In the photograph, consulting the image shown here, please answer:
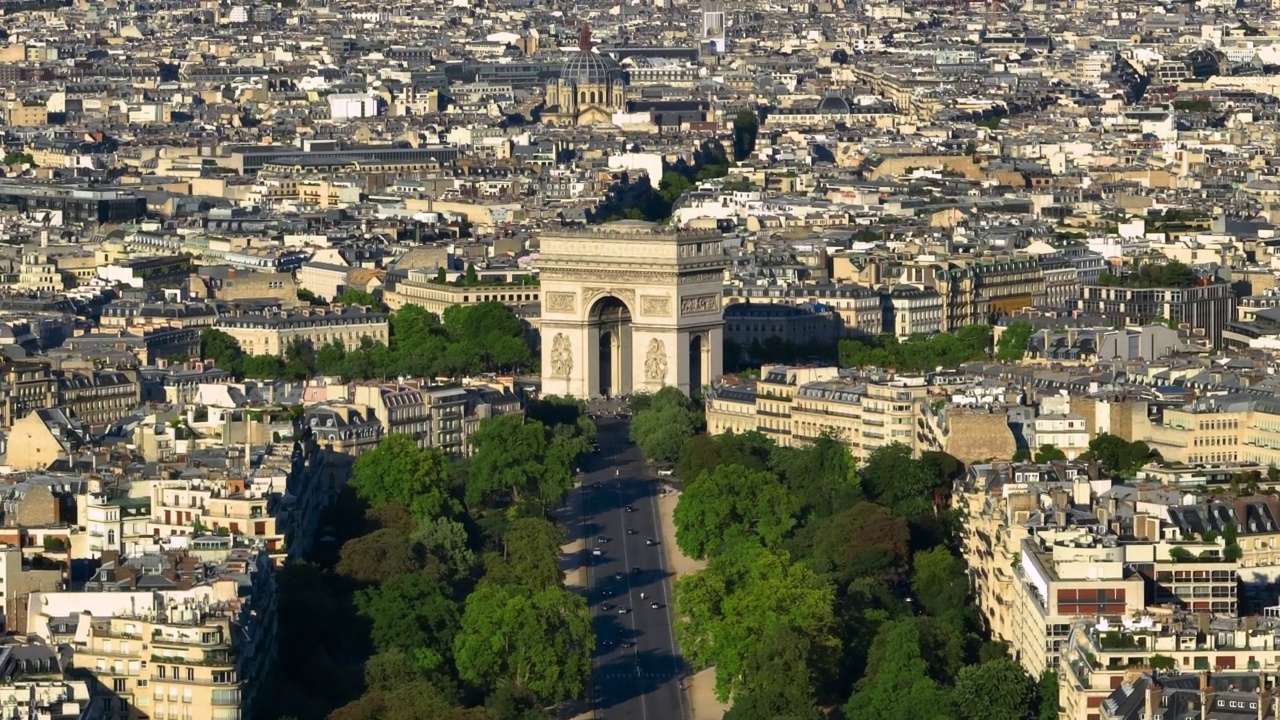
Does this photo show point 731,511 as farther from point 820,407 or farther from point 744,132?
point 744,132

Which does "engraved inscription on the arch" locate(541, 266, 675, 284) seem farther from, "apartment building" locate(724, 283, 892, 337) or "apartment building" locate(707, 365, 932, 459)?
"apartment building" locate(724, 283, 892, 337)

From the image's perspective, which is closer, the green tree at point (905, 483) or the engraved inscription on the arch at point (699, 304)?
the green tree at point (905, 483)

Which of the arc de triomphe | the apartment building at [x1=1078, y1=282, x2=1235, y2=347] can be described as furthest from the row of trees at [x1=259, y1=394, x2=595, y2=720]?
the apartment building at [x1=1078, y1=282, x2=1235, y2=347]

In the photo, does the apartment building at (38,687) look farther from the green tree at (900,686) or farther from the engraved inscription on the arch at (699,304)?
the engraved inscription on the arch at (699,304)

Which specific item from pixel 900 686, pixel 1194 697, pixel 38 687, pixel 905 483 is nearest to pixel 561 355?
pixel 905 483

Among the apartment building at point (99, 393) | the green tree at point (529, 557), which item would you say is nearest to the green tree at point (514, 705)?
the green tree at point (529, 557)

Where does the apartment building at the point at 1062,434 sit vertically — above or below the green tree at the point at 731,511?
above
